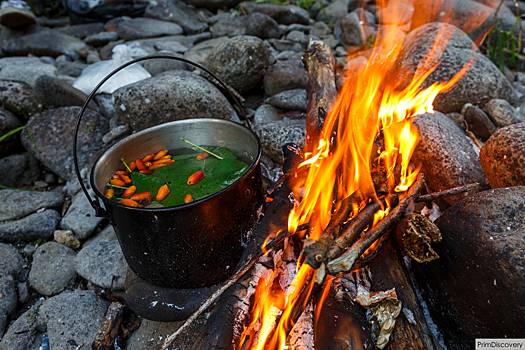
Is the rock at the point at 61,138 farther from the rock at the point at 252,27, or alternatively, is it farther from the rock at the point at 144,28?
the rock at the point at 252,27

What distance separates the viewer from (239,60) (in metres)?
4.67

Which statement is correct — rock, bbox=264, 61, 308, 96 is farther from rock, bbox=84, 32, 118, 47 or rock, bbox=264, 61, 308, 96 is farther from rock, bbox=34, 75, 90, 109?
rock, bbox=84, 32, 118, 47

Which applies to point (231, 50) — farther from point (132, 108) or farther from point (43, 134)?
point (43, 134)

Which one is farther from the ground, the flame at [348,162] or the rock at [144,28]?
the flame at [348,162]

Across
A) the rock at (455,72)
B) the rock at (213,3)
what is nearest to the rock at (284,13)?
the rock at (213,3)

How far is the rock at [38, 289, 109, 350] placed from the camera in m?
2.55

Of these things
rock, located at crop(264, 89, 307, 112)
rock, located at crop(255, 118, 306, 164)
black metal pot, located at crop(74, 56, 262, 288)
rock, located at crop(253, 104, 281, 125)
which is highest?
black metal pot, located at crop(74, 56, 262, 288)

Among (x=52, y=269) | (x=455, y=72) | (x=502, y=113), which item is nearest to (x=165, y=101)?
(x=52, y=269)

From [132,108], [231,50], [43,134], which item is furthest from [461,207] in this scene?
[43,134]

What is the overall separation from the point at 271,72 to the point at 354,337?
11.2ft

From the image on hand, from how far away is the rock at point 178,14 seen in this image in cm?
688

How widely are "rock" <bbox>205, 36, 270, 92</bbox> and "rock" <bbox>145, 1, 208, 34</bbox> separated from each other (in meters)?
2.37

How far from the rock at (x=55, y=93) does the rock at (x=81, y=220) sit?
4.13 feet

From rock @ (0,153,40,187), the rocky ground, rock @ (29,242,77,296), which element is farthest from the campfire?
rock @ (0,153,40,187)
